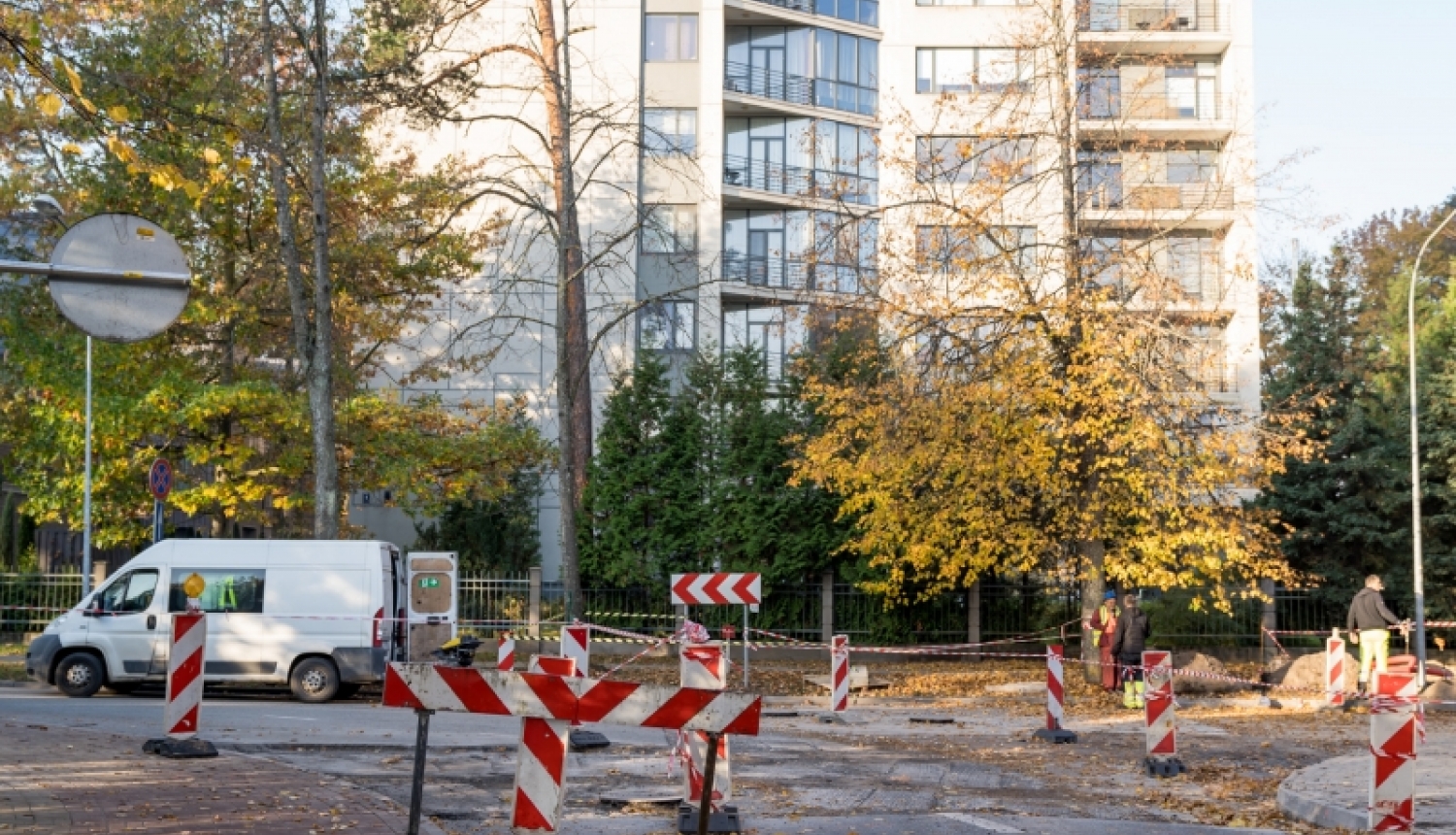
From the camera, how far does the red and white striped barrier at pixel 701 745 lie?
34.9ft

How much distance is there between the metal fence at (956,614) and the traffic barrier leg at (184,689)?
20319mm

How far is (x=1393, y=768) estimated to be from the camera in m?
10.9

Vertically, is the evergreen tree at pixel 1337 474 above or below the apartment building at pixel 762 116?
below

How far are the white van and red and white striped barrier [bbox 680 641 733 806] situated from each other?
444 inches

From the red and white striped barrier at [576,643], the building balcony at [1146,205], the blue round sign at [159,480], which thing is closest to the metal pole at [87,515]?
the blue round sign at [159,480]

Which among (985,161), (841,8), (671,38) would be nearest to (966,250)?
(985,161)

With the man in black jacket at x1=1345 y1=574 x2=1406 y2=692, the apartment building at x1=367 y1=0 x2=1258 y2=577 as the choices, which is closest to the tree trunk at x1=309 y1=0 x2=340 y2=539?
the apartment building at x1=367 y1=0 x2=1258 y2=577

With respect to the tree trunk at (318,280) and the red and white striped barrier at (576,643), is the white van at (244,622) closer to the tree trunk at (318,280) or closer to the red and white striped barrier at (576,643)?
the tree trunk at (318,280)

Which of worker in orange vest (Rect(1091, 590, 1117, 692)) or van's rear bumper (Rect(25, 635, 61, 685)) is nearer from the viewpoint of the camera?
van's rear bumper (Rect(25, 635, 61, 685))

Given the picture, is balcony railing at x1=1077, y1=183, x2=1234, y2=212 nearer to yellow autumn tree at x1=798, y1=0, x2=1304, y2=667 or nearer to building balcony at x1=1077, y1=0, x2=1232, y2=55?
yellow autumn tree at x1=798, y1=0, x2=1304, y2=667

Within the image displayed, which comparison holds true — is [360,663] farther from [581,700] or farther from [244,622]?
[581,700]

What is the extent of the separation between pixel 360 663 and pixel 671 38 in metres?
27.5

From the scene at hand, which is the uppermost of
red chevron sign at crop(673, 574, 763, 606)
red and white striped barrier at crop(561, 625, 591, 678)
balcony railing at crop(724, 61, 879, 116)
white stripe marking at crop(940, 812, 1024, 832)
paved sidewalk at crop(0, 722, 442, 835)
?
balcony railing at crop(724, 61, 879, 116)

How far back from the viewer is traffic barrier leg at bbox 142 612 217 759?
1359cm
